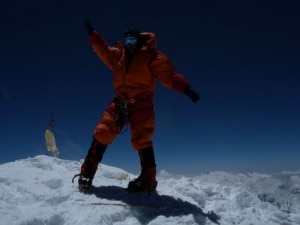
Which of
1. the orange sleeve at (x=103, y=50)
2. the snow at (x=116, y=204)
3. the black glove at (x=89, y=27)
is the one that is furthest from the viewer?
the black glove at (x=89, y=27)

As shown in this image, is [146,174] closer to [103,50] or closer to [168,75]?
[168,75]

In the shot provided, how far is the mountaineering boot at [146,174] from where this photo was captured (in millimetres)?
6746

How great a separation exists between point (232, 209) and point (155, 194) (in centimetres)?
162

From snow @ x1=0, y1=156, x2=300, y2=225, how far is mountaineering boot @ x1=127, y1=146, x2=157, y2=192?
17cm

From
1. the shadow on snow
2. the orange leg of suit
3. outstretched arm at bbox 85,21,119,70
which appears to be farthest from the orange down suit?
the shadow on snow

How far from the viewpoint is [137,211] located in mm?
5586

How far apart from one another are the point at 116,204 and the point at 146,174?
1222 millimetres

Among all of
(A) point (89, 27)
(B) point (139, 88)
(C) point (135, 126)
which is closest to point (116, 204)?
(C) point (135, 126)

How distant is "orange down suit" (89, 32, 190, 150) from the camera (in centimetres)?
668

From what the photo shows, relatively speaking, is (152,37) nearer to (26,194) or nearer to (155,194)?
(155,194)

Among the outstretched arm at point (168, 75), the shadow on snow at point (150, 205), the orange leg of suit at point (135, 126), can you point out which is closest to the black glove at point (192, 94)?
the outstretched arm at point (168, 75)

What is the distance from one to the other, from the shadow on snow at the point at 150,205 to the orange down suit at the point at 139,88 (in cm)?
97

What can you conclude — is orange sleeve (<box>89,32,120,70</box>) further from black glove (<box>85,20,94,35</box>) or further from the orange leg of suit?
the orange leg of suit

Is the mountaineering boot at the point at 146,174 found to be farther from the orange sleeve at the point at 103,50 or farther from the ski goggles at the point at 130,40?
the ski goggles at the point at 130,40
